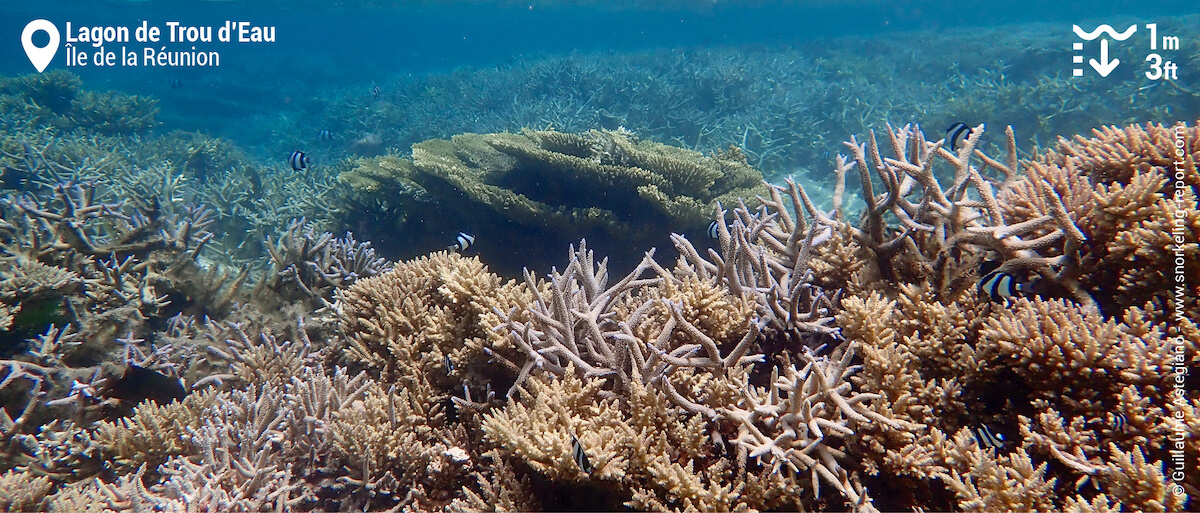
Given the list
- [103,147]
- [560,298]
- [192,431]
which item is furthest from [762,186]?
[103,147]

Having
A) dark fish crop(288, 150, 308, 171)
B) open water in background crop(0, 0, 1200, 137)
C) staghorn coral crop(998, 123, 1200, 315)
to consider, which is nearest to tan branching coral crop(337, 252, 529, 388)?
staghorn coral crop(998, 123, 1200, 315)

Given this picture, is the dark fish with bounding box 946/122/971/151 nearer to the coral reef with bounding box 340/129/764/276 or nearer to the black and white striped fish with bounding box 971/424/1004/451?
the coral reef with bounding box 340/129/764/276

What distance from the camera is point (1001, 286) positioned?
2385mm

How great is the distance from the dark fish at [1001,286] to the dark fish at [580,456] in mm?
2074

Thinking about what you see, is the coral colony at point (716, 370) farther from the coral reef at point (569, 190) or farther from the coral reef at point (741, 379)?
the coral reef at point (569, 190)

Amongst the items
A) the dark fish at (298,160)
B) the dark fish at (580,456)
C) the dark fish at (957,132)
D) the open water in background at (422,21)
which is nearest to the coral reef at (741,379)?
the dark fish at (580,456)

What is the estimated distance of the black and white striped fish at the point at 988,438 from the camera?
2.10m

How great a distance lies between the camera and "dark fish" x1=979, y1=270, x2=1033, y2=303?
238cm

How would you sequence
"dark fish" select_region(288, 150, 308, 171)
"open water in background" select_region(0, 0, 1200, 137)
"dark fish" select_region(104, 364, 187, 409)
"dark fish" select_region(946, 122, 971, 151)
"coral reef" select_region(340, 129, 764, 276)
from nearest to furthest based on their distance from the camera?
"dark fish" select_region(104, 364, 187, 409)
"dark fish" select_region(946, 122, 971, 151)
"coral reef" select_region(340, 129, 764, 276)
"dark fish" select_region(288, 150, 308, 171)
"open water in background" select_region(0, 0, 1200, 137)

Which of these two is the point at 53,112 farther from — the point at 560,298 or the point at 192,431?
the point at 560,298

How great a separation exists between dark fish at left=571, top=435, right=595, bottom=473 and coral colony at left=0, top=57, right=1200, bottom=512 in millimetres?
12

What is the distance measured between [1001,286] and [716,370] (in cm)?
140

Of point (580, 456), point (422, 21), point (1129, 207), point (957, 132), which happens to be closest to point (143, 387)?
point (580, 456)

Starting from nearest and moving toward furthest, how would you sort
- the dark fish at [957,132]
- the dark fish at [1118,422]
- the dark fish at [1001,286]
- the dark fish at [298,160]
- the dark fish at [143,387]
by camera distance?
1. the dark fish at [1118,422]
2. the dark fish at [1001,286]
3. the dark fish at [143,387]
4. the dark fish at [957,132]
5. the dark fish at [298,160]
